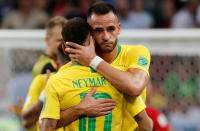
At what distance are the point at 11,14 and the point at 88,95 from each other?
237 inches

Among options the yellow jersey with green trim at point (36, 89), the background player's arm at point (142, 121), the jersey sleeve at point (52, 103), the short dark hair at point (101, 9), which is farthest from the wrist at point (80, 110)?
the yellow jersey with green trim at point (36, 89)

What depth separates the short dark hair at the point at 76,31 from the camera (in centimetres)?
299

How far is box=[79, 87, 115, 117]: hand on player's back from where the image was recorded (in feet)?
9.70

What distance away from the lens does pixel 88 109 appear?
2980 mm

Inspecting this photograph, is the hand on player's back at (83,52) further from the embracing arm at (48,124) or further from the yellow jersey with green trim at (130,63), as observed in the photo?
the embracing arm at (48,124)

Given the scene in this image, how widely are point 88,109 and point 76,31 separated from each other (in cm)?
52

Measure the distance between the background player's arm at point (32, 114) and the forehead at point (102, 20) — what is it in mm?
1051

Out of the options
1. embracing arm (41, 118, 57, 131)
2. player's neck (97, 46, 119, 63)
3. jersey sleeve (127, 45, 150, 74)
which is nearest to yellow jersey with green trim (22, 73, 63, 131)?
player's neck (97, 46, 119, 63)

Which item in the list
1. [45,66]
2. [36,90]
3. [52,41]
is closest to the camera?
[36,90]

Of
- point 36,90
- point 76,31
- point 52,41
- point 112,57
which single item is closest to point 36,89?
point 36,90

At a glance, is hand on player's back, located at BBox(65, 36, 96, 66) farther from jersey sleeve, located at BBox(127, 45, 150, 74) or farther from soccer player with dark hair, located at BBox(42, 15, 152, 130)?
jersey sleeve, located at BBox(127, 45, 150, 74)

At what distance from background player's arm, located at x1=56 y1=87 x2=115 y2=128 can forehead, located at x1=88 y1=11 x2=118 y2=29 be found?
0.50m

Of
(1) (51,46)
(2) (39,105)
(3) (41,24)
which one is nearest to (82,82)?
(2) (39,105)

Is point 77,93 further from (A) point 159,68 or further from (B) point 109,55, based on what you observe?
(A) point 159,68
